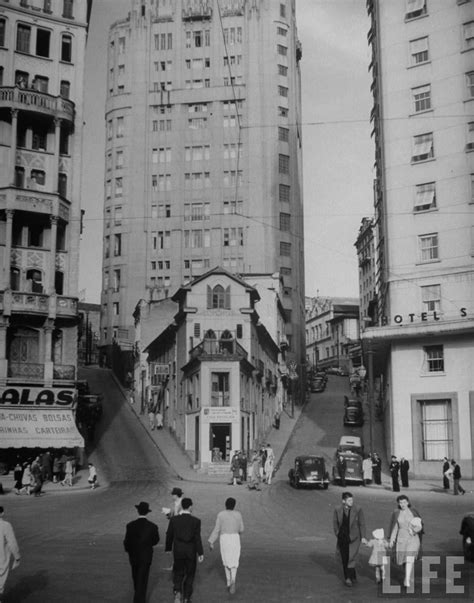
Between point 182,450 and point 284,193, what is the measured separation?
195 feet

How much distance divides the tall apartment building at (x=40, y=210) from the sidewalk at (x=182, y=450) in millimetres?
7682

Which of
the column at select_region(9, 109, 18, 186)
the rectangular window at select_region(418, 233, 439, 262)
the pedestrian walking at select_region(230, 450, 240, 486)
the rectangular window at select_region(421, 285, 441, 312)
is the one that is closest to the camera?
the pedestrian walking at select_region(230, 450, 240, 486)

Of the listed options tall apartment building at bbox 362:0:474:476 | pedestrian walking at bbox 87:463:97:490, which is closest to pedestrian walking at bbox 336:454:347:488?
tall apartment building at bbox 362:0:474:476

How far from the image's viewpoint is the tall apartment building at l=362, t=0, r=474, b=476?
4428 cm

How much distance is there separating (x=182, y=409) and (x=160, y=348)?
1408cm

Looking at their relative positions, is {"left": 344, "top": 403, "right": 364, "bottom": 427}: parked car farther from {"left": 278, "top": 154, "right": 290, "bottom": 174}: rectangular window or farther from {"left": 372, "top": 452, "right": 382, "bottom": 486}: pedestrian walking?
{"left": 278, "top": 154, "right": 290, "bottom": 174}: rectangular window

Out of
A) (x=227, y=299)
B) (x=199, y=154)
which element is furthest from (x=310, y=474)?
(x=199, y=154)

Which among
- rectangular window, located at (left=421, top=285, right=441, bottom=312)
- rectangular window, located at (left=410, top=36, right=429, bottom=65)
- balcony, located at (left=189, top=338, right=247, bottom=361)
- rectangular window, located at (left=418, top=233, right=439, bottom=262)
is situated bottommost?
balcony, located at (left=189, top=338, right=247, bottom=361)

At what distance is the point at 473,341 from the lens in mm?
43875

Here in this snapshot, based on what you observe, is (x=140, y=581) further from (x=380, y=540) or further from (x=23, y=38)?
(x=23, y=38)

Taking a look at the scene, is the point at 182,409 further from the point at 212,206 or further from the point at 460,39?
the point at 212,206

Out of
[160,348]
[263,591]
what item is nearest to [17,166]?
[160,348]

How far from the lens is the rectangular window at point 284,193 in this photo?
108250 millimetres

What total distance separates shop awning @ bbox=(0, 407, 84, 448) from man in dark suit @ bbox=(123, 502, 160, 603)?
31686 millimetres
